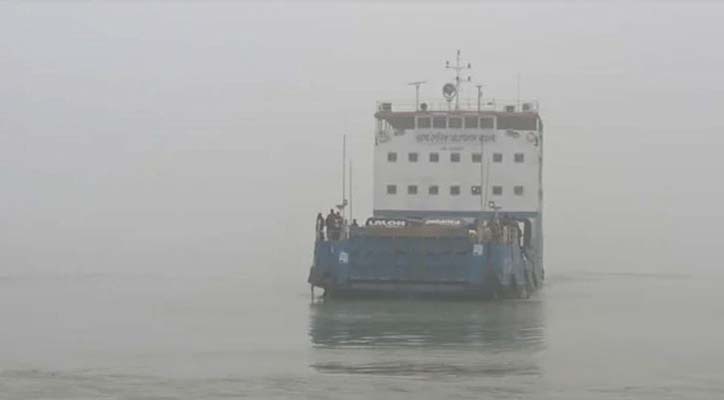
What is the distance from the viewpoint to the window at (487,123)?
3991 centimetres

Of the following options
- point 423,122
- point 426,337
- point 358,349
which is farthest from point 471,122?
point 358,349

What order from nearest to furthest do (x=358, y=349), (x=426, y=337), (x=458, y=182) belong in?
(x=358, y=349), (x=426, y=337), (x=458, y=182)

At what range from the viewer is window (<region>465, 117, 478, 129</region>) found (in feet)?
131

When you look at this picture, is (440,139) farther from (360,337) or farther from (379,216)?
(360,337)

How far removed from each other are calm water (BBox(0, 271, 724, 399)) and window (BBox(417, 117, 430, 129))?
5590 millimetres

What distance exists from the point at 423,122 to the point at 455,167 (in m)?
1.64

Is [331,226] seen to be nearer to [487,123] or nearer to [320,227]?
[320,227]

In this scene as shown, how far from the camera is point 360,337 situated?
81.1 ft

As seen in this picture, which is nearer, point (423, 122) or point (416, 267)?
point (416, 267)

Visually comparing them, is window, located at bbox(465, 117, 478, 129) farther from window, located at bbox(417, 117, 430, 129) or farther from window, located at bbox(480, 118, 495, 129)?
window, located at bbox(417, 117, 430, 129)

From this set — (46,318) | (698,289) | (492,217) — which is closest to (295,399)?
(46,318)

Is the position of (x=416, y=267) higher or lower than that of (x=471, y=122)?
lower

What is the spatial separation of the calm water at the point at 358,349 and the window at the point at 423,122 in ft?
18.3

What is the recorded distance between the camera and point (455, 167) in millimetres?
39312
